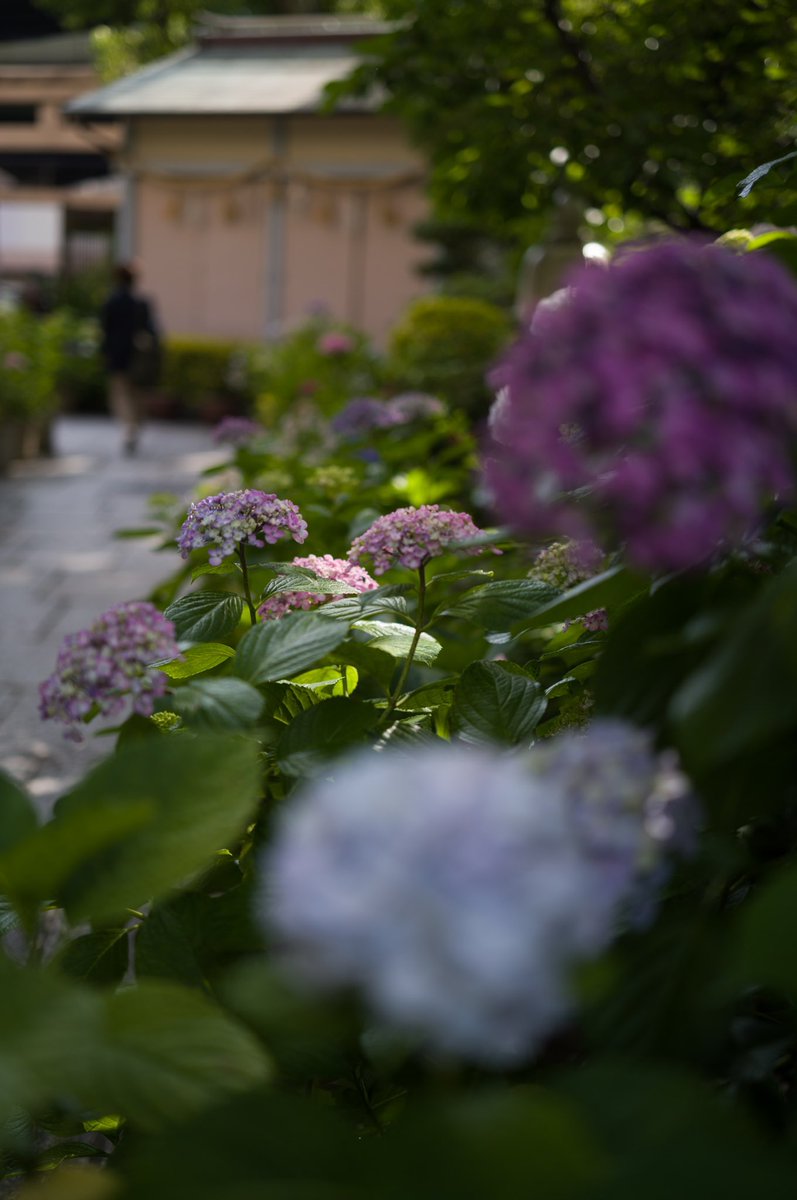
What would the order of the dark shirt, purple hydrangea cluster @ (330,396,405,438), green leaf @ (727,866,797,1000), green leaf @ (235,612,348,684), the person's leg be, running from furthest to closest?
the dark shirt < the person's leg < purple hydrangea cluster @ (330,396,405,438) < green leaf @ (235,612,348,684) < green leaf @ (727,866,797,1000)

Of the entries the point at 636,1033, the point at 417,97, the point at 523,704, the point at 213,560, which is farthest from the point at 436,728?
the point at 417,97

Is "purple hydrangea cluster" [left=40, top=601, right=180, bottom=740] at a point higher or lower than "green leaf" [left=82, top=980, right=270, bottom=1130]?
higher

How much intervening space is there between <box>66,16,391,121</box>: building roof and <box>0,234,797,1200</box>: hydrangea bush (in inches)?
669

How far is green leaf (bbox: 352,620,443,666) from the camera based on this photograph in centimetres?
122

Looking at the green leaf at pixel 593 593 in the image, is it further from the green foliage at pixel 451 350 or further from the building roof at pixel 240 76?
the building roof at pixel 240 76

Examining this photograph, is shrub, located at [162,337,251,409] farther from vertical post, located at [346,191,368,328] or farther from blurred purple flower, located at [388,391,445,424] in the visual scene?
blurred purple flower, located at [388,391,445,424]

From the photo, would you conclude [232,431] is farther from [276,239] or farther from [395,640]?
[276,239]

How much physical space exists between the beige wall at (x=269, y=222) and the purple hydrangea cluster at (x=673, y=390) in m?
17.0

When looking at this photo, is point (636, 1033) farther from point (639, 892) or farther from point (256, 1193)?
point (256, 1193)

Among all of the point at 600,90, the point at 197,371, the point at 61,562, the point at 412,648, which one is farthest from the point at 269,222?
the point at 412,648

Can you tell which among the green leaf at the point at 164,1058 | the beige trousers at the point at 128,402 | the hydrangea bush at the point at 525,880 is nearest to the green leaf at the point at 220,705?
the hydrangea bush at the point at 525,880

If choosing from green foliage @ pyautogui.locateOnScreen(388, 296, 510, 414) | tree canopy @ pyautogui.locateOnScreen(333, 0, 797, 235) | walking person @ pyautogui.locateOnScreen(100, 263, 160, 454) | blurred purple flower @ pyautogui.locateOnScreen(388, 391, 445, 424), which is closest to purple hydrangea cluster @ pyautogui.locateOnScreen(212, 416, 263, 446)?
blurred purple flower @ pyautogui.locateOnScreen(388, 391, 445, 424)

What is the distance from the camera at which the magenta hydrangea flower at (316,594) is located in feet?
4.22

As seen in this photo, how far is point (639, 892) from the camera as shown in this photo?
66 centimetres
